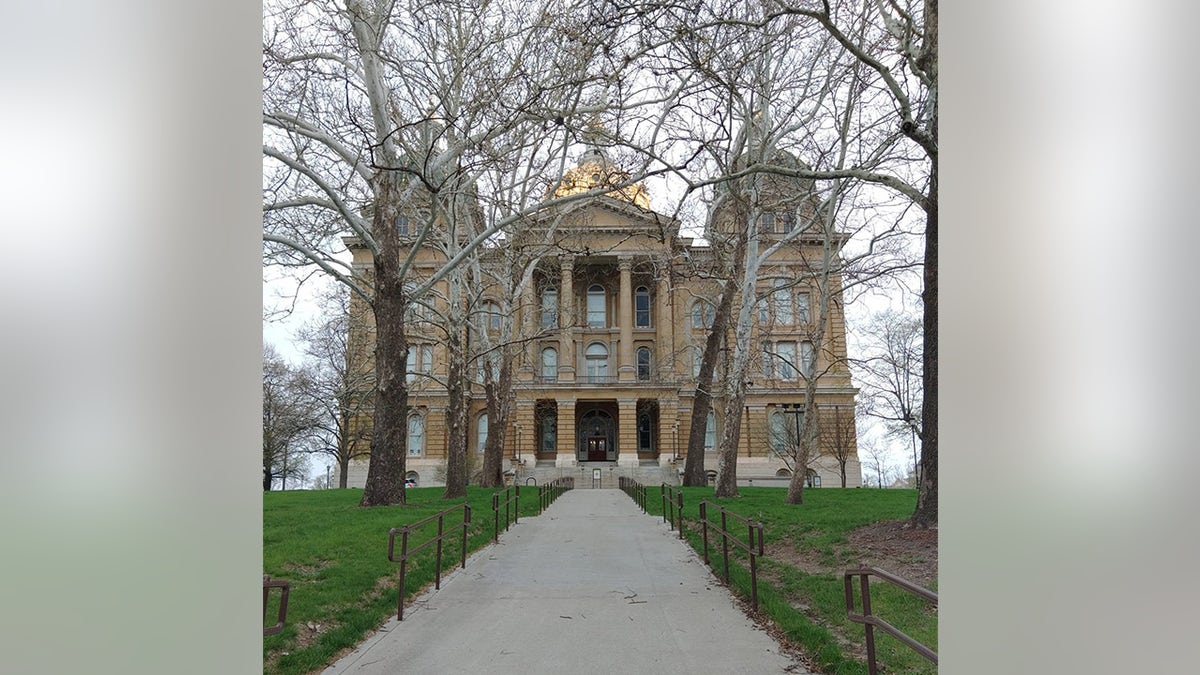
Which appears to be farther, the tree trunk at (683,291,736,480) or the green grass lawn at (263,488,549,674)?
the tree trunk at (683,291,736,480)

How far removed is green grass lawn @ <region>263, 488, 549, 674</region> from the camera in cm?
686

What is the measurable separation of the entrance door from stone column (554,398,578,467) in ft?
12.7

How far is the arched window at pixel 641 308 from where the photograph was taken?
199 feet

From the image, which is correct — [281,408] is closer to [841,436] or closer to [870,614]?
[841,436]

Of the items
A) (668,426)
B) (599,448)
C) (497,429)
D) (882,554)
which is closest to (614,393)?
(668,426)

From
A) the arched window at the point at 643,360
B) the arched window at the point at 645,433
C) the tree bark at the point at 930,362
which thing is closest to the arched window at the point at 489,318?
the arched window at the point at 643,360

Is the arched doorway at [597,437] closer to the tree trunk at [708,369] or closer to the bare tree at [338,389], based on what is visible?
the bare tree at [338,389]

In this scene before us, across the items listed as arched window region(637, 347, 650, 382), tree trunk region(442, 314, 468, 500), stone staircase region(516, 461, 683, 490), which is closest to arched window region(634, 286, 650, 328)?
arched window region(637, 347, 650, 382)

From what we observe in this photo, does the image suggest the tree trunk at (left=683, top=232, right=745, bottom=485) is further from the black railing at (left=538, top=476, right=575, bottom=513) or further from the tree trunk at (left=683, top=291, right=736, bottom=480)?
the black railing at (left=538, top=476, right=575, bottom=513)

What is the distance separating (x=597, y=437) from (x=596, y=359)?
5819 millimetres
